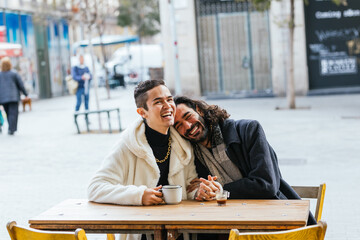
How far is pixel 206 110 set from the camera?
445 cm

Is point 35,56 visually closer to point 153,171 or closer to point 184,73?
point 184,73

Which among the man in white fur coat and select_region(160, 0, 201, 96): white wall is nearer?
the man in white fur coat

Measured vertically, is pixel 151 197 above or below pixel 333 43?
below

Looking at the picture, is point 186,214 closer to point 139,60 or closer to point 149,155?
point 149,155

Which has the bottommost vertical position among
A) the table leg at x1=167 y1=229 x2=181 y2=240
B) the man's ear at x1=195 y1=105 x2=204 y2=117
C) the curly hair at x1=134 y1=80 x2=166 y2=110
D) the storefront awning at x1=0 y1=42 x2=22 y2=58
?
the table leg at x1=167 y1=229 x2=181 y2=240

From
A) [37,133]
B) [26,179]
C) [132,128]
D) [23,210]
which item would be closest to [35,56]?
[37,133]

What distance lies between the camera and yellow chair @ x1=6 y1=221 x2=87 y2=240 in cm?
329

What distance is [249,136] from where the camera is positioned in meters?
4.34

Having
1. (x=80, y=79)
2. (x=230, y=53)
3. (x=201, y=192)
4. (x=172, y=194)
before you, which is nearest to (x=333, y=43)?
(x=230, y=53)

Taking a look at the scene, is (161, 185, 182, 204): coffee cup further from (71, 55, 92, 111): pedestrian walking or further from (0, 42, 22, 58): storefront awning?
(0, 42, 22, 58): storefront awning

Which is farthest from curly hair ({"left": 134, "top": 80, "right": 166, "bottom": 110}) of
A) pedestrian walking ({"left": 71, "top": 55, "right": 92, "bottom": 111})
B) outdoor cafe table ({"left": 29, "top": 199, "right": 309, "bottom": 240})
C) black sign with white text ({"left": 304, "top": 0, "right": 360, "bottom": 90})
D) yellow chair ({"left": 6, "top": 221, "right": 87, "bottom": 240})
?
black sign with white text ({"left": 304, "top": 0, "right": 360, "bottom": 90})

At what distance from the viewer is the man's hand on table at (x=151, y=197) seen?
4.10m

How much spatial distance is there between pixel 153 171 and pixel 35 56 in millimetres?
31095

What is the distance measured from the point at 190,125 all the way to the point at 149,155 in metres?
0.32
